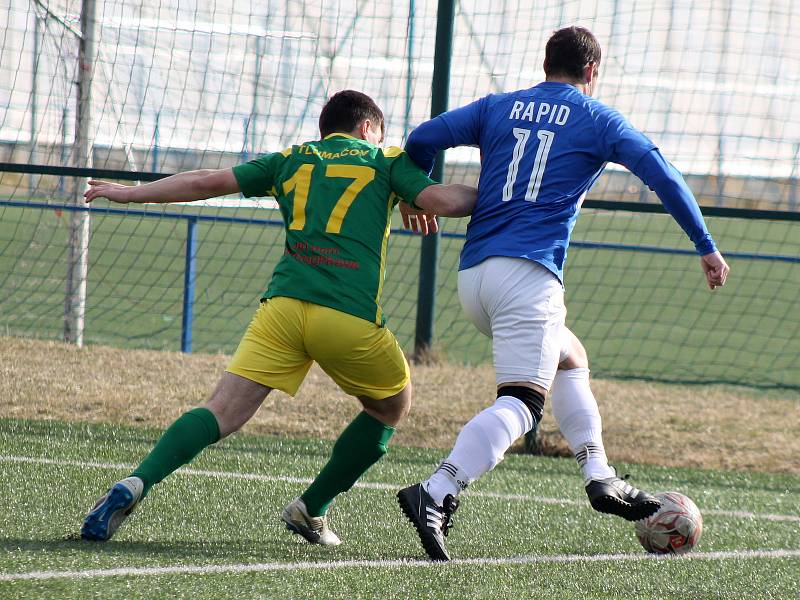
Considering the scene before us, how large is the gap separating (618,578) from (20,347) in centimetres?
589

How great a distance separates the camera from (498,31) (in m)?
8.86

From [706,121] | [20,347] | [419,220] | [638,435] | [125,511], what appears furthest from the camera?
[706,121]

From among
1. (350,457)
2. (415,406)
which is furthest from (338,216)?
(415,406)

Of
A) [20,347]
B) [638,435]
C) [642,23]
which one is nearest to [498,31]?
[642,23]

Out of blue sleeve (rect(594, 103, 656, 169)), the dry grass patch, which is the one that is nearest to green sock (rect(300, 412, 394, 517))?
blue sleeve (rect(594, 103, 656, 169))

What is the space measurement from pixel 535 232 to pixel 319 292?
803 mm

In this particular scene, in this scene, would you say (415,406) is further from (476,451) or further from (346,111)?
(476,451)

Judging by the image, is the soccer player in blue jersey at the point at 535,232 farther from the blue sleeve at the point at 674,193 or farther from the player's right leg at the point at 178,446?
the player's right leg at the point at 178,446

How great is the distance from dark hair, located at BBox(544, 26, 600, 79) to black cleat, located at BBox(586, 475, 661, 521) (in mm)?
1514

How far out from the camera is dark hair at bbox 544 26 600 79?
419cm

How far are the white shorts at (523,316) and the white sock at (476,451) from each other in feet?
0.59

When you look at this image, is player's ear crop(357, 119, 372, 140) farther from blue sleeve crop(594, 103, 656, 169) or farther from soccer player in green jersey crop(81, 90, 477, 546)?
blue sleeve crop(594, 103, 656, 169)

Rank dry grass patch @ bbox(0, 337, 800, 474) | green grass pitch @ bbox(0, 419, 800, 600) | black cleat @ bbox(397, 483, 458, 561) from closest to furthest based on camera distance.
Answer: green grass pitch @ bbox(0, 419, 800, 600)
black cleat @ bbox(397, 483, 458, 561)
dry grass patch @ bbox(0, 337, 800, 474)

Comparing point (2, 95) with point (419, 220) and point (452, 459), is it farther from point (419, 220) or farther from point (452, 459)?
point (452, 459)
